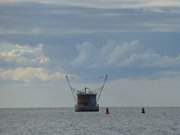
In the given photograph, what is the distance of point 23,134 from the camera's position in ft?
358

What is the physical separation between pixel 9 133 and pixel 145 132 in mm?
20987

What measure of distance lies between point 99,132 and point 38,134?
11.4 metres

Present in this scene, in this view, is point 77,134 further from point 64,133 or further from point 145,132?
point 145,132

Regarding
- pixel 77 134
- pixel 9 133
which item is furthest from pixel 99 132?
pixel 9 133

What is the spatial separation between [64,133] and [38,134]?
456cm

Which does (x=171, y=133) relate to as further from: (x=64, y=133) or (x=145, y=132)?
(x=64, y=133)

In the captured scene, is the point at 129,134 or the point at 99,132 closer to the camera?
the point at 129,134

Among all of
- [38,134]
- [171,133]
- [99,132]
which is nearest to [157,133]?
[171,133]

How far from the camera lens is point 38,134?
354ft

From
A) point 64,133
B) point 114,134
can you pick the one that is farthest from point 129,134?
point 64,133

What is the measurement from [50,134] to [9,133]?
794 centimetres

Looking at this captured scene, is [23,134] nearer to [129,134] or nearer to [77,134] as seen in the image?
[77,134]

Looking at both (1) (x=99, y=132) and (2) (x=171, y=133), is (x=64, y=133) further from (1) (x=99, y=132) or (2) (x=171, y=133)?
A: (2) (x=171, y=133)

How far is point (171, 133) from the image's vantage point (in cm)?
10812
